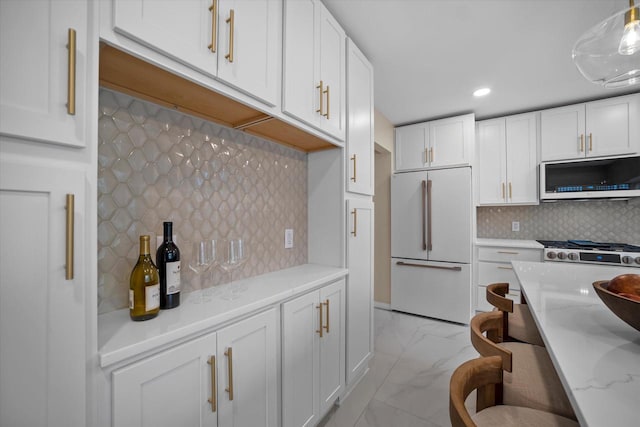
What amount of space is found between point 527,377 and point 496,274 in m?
2.58

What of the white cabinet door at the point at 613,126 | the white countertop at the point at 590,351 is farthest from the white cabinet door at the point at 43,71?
the white cabinet door at the point at 613,126

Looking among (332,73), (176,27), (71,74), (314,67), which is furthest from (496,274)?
(71,74)

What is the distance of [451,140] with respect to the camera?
331 cm

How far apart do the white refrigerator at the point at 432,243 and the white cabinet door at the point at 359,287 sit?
4.68ft

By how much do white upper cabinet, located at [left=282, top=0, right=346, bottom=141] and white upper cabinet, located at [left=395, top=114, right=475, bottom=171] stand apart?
1.99 meters

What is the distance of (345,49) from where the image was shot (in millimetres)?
1881

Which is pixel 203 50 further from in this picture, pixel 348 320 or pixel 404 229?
pixel 404 229

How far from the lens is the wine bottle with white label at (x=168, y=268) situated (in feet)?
3.42

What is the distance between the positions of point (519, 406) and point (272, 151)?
1682 millimetres

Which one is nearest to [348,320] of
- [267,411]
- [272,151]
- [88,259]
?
[267,411]

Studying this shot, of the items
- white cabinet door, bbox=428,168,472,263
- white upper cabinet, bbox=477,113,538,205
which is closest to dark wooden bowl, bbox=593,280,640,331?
white cabinet door, bbox=428,168,472,263

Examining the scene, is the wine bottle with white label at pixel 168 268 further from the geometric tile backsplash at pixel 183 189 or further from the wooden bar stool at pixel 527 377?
the wooden bar stool at pixel 527 377

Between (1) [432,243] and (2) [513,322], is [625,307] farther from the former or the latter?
(1) [432,243]

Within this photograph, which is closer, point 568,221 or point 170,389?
point 170,389
